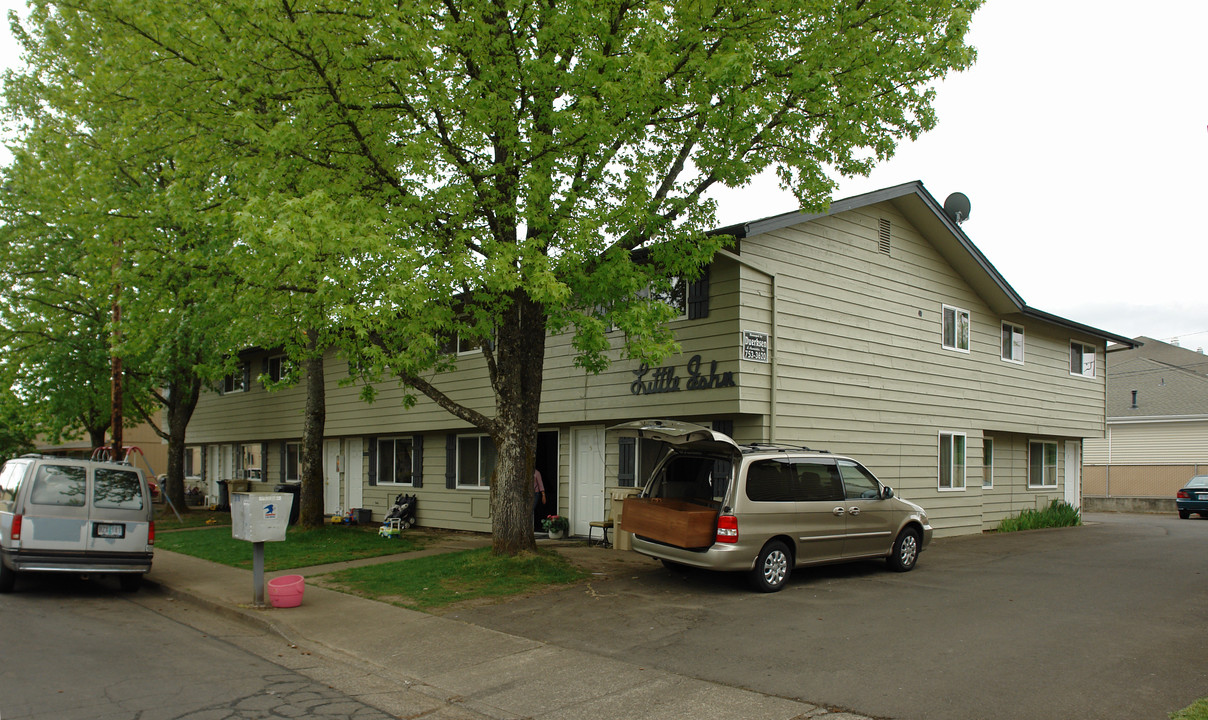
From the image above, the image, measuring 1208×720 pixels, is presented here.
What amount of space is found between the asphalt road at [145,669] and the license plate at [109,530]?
0.91m

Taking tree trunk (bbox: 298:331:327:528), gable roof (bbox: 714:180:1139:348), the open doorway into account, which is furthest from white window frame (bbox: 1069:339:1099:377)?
tree trunk (bbox: 298:331:327:528)

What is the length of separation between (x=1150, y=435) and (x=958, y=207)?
23.4 metres

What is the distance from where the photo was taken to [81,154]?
13148 mm

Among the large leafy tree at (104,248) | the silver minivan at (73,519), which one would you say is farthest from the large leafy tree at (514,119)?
the silver minivan at (73,519)

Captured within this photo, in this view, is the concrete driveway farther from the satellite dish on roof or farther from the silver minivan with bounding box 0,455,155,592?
the satellite dish on roof

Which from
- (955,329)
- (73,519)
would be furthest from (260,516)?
(955,329)

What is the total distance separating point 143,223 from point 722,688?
11.2 metres

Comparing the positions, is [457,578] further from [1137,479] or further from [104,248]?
[1137,479]

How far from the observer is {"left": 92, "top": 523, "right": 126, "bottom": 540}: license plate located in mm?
10766

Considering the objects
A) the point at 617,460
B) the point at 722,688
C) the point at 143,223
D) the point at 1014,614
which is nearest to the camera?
the point at 722,688

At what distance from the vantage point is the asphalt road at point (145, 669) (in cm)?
600

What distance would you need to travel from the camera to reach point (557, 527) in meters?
16.2

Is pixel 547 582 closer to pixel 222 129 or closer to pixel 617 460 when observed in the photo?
pixel 617 460

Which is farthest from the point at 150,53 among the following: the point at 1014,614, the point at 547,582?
the point at 1014,614
